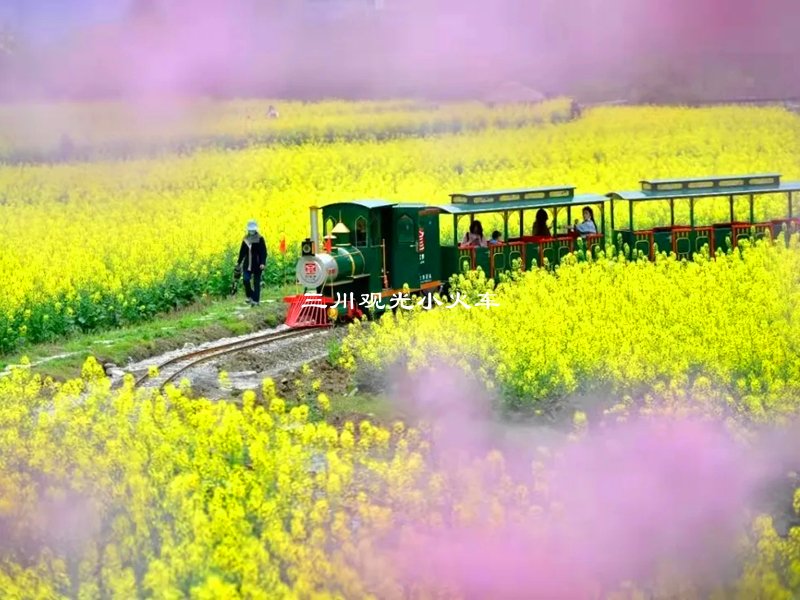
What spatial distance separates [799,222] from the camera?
2139 cm

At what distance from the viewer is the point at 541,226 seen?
20422 mm

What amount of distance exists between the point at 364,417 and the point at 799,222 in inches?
481

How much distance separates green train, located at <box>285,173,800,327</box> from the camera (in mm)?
17141

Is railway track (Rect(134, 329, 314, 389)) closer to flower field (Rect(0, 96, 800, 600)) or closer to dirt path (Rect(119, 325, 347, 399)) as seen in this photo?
dirt path (Rect(119, 325, 347, 399))

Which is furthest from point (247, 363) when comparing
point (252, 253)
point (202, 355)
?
point (252, 253)

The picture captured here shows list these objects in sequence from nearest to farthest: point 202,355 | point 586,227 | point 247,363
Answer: point 247,363 → point 202,355 → point 586,227

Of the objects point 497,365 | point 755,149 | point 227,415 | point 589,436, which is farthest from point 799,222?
point 227,415

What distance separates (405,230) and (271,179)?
37.3ft

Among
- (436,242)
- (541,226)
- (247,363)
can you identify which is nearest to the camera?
(247,363)

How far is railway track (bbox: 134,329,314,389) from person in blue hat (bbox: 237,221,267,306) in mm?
1546

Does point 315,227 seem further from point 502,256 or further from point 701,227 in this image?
point 701,227

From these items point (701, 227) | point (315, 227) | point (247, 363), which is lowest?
point (247, 363)

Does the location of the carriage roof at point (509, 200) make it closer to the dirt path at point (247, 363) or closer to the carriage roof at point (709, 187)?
the carriage roof at point (709, 187)

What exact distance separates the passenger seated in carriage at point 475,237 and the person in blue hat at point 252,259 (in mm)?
2561
